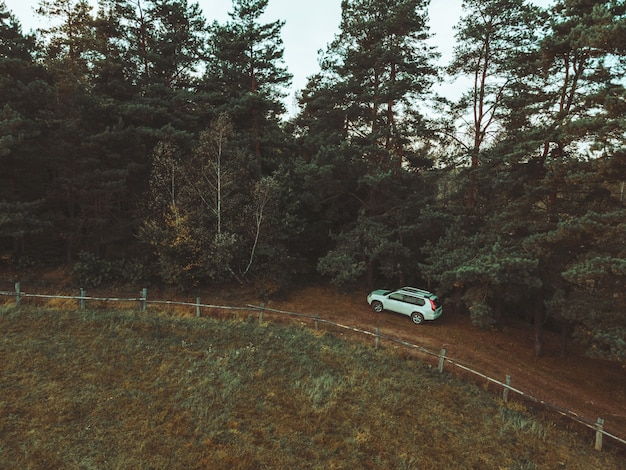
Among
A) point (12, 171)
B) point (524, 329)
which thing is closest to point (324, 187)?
point (524, 329)

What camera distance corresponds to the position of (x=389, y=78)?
64.5 ft

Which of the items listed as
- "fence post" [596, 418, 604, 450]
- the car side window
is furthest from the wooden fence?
the car side window

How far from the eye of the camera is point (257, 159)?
68.8 ft

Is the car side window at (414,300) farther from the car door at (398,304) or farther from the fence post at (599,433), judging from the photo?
the fence post at (599,433)

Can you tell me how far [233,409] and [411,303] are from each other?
1176cm

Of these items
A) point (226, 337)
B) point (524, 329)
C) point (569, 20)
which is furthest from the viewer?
point (524, 329)

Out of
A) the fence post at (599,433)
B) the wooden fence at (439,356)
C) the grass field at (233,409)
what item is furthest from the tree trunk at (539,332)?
the fence post at (599,433)

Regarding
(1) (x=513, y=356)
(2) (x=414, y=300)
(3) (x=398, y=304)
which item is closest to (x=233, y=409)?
(3) (x=398, y=304)

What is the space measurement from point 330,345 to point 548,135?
11.7 m

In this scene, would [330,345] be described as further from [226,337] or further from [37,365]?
[37,365]

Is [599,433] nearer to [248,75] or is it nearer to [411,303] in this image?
[411,303]

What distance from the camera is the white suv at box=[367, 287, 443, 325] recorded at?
1727cm

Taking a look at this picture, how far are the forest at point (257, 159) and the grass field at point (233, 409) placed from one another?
543cm

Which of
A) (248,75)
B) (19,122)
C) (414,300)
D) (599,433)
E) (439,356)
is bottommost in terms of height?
(599,433)
